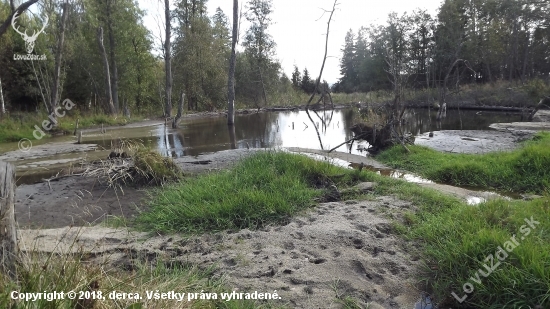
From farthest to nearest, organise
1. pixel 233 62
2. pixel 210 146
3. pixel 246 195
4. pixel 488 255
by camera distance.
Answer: pixel 233 62
pixel 210 146
pixel 246 195
pixel 488 255

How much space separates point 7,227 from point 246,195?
2.66 metres

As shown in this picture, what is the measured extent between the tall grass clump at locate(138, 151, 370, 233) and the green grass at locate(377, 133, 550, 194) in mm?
2458

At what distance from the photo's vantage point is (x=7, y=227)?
2.33 metres

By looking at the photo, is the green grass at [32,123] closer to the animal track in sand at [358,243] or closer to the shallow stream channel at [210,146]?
the shallow stream channel at [210,146]

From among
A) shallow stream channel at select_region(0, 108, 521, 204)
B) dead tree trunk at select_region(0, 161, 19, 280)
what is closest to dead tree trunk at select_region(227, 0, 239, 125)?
shallow stream channel at select_region(0, 108, 521, 204)

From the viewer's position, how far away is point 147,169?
20.6 feet

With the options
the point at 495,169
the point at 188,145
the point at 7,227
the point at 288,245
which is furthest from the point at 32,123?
the point at 495,169

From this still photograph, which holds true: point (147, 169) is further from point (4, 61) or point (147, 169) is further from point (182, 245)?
point (4, 61)

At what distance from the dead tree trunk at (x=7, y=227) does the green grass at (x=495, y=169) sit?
660cm

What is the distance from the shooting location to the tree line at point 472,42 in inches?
1188

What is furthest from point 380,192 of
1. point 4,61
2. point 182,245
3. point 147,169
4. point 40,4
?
point 4,61

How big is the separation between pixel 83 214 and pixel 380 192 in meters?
4.47

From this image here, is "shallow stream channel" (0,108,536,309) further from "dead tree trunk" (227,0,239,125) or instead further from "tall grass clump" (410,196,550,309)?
"tall grass clump" (410,196,550,309)

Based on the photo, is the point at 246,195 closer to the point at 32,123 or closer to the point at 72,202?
the point at 72,202
